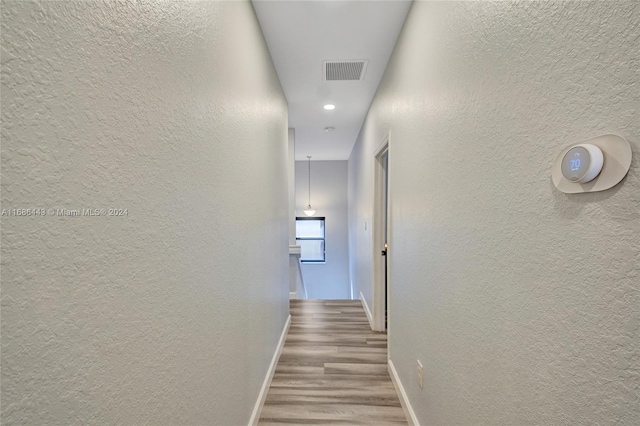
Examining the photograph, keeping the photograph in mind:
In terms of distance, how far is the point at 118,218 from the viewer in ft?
1.95

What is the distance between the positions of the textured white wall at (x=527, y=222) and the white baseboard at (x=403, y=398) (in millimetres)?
344

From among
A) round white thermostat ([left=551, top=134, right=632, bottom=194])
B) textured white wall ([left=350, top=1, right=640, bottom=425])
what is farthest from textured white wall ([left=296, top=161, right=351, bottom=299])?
round white thermostat ([left=551, top=134, right=632, bottom=194])

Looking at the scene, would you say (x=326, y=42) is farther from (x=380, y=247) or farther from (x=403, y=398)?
(x=403, y=398)

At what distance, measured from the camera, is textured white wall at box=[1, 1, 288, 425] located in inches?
16.3

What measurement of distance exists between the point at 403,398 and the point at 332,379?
61 centimetres

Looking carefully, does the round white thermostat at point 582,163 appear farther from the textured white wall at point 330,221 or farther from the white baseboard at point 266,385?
the textured white wall at point 330,221

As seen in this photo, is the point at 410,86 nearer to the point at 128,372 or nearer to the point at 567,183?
the point at 567,183

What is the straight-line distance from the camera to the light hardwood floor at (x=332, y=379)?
6.28 ft

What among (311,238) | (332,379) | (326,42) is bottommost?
(332,379)

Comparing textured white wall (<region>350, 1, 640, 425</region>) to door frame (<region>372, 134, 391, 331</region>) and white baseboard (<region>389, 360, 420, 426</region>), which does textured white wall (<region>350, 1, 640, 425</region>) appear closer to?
white baseboard (<region>389, 360, 420, 426</region>)

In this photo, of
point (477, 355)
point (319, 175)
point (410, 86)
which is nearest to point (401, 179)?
point (410, 86)

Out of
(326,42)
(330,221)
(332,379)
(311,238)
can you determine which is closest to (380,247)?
(332,379)

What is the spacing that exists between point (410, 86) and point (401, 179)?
606 mm

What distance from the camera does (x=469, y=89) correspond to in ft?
3.42
